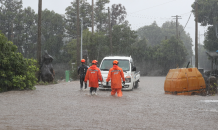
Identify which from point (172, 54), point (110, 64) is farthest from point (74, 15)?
point (110, 64)

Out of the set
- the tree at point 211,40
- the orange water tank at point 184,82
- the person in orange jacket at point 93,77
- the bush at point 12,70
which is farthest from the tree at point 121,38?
the person in orange jacket at point 93,77

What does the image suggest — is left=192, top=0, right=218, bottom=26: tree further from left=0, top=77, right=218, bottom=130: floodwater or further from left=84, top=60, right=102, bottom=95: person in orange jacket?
left=0, top=77, right=218, bottom=130: floodwater

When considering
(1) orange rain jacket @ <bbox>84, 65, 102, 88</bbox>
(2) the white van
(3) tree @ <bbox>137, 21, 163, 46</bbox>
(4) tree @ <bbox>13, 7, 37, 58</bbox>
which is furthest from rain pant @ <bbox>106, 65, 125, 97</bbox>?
(3) tree @ <bbox>137, 21, 163, 46</bbox>

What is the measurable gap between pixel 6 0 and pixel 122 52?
24779 mm

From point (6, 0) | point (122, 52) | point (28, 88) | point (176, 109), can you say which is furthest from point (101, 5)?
point (176, 109)

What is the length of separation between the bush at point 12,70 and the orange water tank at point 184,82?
6.83 m

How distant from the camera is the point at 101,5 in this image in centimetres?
6462

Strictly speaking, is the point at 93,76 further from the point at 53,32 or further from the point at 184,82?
the point at 53,32

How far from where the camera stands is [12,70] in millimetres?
16031

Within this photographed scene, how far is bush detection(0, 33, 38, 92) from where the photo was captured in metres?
15.4

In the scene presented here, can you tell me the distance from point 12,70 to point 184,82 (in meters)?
8.12

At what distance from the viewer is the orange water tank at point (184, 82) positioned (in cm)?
1498

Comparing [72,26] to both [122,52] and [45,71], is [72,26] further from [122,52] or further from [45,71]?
[45,71]

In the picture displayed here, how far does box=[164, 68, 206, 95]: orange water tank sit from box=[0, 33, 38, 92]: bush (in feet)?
22.4
